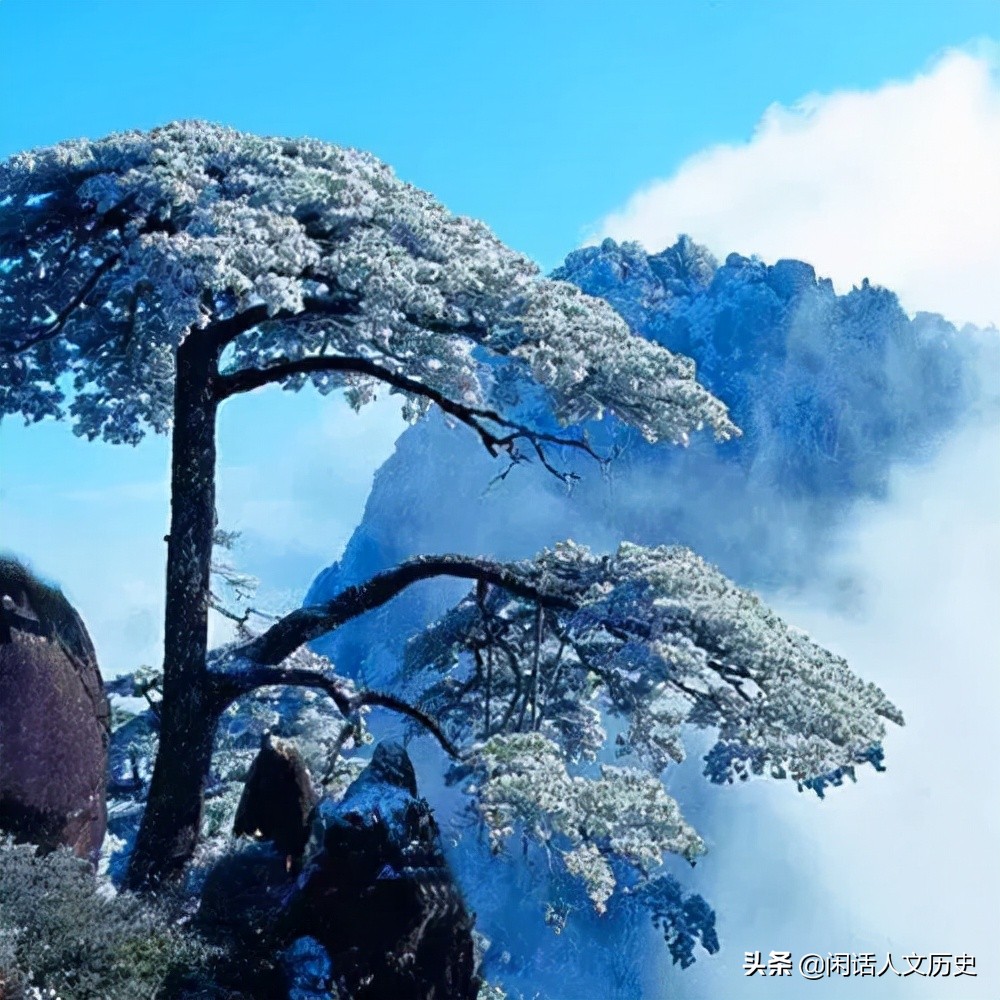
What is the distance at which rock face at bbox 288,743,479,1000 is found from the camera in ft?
18.0

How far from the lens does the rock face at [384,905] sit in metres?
5.48

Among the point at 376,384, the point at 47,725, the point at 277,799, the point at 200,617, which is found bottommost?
the point at 47,725

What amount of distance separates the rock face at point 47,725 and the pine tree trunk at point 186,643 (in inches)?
19.6

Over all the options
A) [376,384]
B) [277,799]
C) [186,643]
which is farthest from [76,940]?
[376,384]

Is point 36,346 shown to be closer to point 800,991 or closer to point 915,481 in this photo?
point 800,991

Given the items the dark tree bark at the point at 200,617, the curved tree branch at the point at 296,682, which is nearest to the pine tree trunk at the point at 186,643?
the dark tree bark at the point at 200,617

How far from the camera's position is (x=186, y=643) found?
768 cm

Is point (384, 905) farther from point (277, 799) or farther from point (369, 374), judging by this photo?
point (369, 374)

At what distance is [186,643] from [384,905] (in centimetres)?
305

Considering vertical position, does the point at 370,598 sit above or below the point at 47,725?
above

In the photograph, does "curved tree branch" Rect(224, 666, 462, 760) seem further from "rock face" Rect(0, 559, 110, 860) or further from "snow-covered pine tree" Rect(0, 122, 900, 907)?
"rock face" Rect(0, 559, 110, 860)

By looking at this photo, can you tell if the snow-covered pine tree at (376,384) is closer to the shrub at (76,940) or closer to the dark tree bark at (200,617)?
the dark tree bark at (200,617)

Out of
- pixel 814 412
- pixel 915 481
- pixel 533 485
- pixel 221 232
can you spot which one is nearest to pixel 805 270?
pixel 814 412

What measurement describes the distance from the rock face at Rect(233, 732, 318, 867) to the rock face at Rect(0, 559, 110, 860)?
126cm
